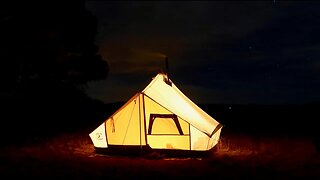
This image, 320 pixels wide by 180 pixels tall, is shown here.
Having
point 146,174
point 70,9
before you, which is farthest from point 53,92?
point 146,174

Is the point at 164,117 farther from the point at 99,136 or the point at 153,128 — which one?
the point at 99,136

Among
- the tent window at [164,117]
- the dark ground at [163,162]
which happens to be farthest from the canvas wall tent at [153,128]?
the dark ground at [163,162]

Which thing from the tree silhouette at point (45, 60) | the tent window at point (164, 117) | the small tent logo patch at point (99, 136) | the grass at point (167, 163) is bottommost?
the grass at point (167, 163)

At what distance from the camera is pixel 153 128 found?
9.38 meters

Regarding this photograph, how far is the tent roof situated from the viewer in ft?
30.3

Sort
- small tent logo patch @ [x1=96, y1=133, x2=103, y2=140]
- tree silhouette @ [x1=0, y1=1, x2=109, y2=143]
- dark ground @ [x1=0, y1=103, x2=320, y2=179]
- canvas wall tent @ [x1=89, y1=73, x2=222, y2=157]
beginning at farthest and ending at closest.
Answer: tree silhouette @ [x1=0, y1=1, x2=109, y2=143] → small tent logo patch @ [x1=96, y1=133, x2=103, y2=140] → canvas wall tent @ [x1=89, y1=73, x2=222, y2=157] → dark ground @ [x1=0, y1=103, x2=320, y2=179]

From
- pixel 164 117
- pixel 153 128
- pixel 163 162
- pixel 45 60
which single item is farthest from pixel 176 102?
pixel 45 60

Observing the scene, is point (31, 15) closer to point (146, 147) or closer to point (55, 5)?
point (55, 5)

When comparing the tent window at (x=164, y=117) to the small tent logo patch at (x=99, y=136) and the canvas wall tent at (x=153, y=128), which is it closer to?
the canvas wall tent at (x=153, y=128)

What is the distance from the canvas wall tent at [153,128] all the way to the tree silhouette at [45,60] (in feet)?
17.6

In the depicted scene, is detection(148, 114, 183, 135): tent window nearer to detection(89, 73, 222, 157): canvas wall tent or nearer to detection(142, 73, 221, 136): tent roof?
detection(89, 73, 222, 157): canvas wall tent

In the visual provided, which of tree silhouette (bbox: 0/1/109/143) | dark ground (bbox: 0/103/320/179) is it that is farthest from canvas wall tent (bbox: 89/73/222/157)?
tree silhouette (bbox: 0/1/109/143)

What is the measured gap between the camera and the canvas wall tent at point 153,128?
9164mm

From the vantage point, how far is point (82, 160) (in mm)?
8664
